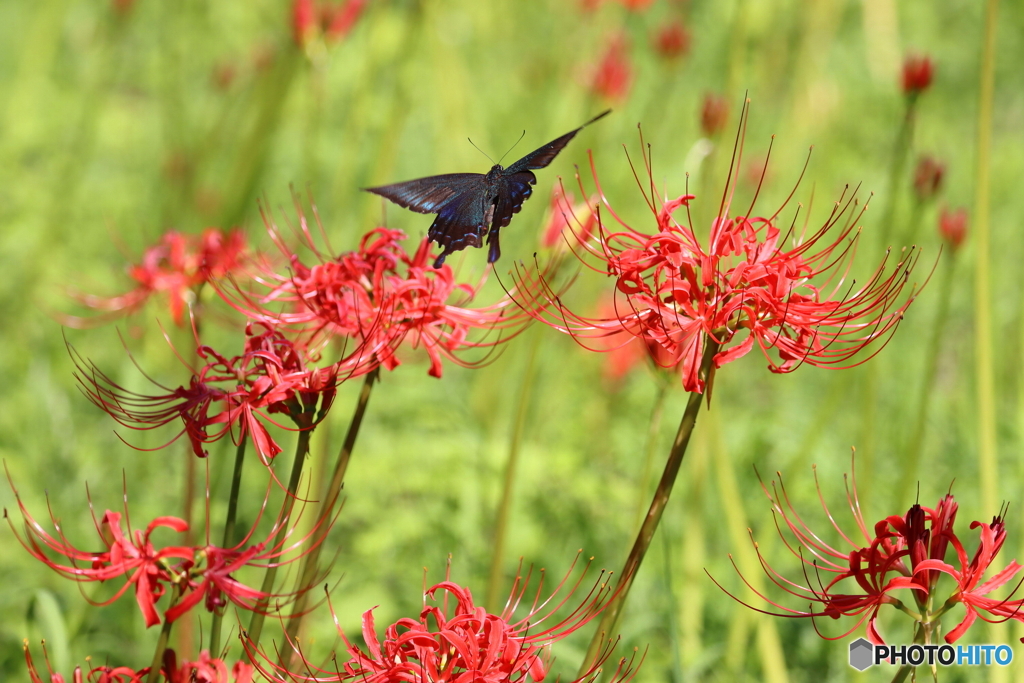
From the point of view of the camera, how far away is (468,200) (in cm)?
150

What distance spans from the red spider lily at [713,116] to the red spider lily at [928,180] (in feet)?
1.54

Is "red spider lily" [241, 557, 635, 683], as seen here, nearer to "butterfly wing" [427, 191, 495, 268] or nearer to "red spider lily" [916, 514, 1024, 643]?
"red spider lily" [916, 514, 1024, 643]

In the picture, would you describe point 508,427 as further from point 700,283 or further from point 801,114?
point 700,283

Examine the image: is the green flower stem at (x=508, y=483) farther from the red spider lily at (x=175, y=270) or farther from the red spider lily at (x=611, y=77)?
the red spider lily at (x=611, y=77)

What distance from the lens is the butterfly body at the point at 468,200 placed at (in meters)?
1.39

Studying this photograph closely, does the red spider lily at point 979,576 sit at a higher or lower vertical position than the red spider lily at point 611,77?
lower

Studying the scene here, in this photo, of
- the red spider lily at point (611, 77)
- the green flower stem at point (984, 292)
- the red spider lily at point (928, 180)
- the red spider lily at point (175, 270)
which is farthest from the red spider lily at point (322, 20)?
the green flower stem at point (984, 292)

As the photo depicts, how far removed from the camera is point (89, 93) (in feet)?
11.0

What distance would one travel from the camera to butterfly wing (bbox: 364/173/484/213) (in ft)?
4.73

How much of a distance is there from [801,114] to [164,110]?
8.58 feet

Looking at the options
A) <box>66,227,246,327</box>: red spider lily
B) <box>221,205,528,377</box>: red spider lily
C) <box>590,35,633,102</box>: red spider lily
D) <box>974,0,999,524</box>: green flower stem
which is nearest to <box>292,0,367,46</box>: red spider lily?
<box>590,35,633,102</box>: red spider lily

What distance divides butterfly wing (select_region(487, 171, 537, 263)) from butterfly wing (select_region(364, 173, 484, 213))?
0.34 feet

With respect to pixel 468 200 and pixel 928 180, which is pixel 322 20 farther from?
A: pixel 928 180

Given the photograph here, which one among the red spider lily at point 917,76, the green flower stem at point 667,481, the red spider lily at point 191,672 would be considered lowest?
the red spider lily at point 191,672
